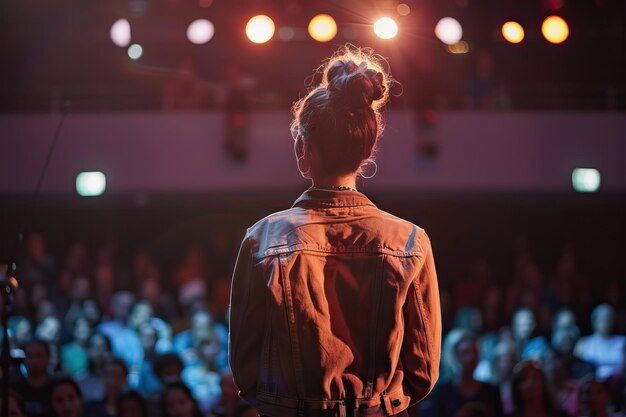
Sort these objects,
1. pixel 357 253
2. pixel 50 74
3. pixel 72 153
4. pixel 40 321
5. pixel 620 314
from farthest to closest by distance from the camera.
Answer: pixel 50 74 < pixel 72 153 < pixel 620 314 < pixel 40 321 < pixel 357 253

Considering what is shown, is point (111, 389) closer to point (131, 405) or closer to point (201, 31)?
point (131, 405)

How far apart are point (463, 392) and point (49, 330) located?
348 centimetres

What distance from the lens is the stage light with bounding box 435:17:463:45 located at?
287 inches

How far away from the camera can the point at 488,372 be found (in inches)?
269

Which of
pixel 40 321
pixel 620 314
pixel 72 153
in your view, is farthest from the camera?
pixel 72 153

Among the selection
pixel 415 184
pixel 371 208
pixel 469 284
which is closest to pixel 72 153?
pixel 415 184

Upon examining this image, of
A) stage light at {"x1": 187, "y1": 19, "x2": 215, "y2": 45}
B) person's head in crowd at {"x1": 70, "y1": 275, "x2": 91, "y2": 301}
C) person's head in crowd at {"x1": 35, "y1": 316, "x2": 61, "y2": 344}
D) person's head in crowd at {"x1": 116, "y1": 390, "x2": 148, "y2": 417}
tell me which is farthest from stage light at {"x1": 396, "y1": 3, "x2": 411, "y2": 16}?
person's head in crowd at {"x1": 35, "y1": 316, "x2": 61, "y2": 344}

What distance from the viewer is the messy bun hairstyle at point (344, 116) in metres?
1.80

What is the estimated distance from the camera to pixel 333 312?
180cm

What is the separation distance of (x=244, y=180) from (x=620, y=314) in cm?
401

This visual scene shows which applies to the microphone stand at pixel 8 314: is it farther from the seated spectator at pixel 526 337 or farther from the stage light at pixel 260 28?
the seated spectator at pixel 526 337

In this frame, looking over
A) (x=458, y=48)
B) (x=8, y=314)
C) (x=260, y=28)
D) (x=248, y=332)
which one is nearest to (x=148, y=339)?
(x=260, y=28)

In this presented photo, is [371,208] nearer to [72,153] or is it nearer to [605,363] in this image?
[605,363]

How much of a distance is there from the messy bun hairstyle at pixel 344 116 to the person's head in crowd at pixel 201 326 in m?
5.07
